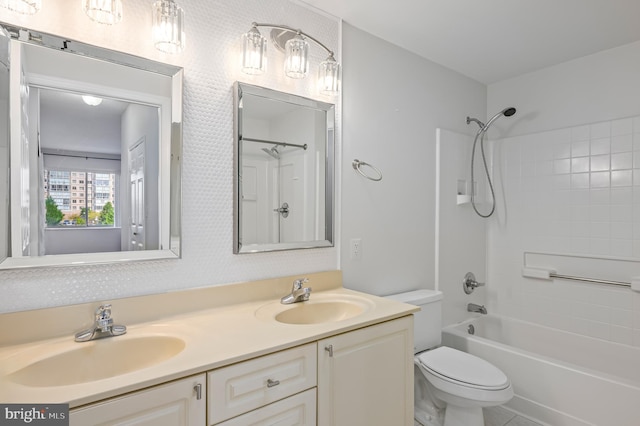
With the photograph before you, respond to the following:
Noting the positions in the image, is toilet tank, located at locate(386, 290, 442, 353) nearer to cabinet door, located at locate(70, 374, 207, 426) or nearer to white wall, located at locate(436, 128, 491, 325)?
white wall, located at locate(436, 128, 491, 325)

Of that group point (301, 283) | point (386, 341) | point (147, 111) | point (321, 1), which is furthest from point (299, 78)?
point (386, 341)

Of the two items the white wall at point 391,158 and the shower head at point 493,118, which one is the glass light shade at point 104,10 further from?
Answer: the shower head at point 493,118

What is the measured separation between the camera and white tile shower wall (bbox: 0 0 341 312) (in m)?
1.22

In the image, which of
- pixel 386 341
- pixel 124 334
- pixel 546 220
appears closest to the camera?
pixel 124 334

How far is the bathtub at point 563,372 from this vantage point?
5.99ft

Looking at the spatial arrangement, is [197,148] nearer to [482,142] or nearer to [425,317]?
[425,317]

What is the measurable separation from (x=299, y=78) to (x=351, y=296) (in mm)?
1128

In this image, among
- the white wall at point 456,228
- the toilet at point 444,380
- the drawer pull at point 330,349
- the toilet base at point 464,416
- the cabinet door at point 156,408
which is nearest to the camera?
the cabinet door at point 156,408

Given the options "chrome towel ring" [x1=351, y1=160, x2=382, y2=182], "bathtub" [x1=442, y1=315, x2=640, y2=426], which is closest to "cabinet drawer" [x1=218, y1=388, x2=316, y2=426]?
"chrome towel ring" [x1=351, y1=160, x2=382, y2=182]

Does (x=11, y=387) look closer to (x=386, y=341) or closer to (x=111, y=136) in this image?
(x=111, y=136)

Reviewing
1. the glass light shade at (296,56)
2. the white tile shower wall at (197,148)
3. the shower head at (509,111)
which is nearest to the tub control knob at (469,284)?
the shower head at (509,111)

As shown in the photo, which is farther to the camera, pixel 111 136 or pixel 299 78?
pixel 299 78

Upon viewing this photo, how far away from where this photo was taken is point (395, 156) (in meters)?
2.29

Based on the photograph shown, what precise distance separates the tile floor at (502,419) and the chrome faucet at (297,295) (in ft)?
3.59
